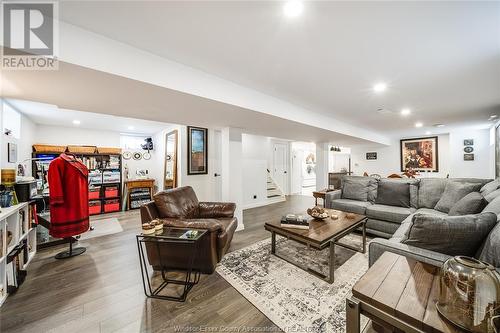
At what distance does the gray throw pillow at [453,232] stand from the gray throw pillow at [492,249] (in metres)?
0.05

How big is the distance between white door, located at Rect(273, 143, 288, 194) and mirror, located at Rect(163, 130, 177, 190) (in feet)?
12.6

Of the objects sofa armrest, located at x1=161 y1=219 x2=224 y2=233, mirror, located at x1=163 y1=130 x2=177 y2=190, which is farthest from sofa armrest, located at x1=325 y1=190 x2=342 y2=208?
mirror, located at x1=163 y1=130 x2=177 y2=190

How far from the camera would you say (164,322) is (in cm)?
156

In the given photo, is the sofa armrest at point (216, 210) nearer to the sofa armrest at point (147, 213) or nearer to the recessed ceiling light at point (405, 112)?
the sofa armrest at point (147, 213)

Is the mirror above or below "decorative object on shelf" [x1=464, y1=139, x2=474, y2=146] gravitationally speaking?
below

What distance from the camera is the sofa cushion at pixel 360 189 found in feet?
12.3

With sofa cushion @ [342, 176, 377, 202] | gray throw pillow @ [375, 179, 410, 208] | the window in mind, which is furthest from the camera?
sofa cushion @ [342, 176, 377, 202]

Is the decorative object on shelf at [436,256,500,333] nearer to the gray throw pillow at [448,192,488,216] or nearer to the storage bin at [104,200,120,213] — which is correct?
the gray throw pillow at [448,192,488,216]

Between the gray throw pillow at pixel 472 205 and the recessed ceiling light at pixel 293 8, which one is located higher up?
the recessed ceiling light at pixel 293 8

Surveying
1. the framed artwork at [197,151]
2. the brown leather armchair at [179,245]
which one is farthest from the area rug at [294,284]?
the framed artwork at [197,151]

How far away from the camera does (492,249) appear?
115 centimetres

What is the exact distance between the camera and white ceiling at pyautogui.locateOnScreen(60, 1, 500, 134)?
50.6 inches

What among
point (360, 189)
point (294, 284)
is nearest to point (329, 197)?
point (360, 189)

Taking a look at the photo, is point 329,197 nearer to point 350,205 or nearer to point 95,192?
point 350,205
